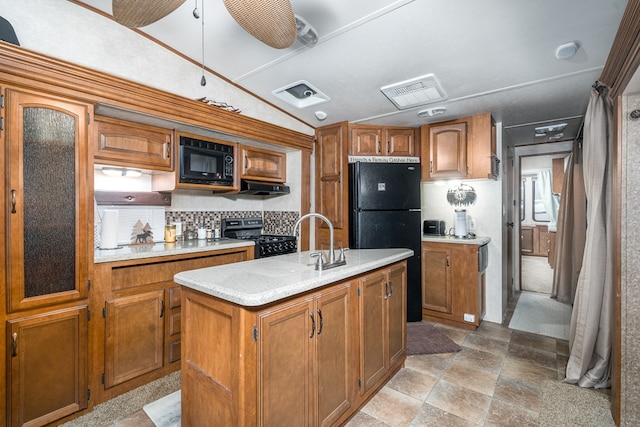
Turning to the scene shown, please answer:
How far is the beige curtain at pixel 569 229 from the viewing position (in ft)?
12.8

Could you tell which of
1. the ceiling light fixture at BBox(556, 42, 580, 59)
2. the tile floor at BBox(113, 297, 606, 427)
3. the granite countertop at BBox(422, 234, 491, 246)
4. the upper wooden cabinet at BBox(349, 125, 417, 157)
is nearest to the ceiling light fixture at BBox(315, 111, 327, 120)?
the upper wooden cabinet at BBox(349, 125, 417, 157)

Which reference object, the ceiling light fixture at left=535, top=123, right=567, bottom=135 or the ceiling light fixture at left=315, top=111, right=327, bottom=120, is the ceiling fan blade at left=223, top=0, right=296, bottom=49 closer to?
the ceiling light fixture at left=315, top=111, right=327, bottom=120

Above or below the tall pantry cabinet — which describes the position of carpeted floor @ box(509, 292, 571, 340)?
below

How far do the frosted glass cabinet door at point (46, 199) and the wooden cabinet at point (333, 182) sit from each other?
7.80 feet

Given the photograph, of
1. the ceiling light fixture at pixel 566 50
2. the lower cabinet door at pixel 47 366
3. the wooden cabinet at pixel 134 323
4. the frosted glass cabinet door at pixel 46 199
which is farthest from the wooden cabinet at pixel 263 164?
the ceiling light fixture at pixel 566 50

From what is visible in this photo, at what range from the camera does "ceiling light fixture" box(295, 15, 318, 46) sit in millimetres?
2030

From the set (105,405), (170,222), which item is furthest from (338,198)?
(105,405)

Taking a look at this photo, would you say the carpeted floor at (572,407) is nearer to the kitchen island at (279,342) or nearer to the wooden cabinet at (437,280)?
the kitchen island at (279,342)

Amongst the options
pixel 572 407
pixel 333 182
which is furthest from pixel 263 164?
pixel 572 407

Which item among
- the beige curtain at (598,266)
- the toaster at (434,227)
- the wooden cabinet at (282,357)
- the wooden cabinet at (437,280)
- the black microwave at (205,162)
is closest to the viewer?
the wooden cabinet at (282,357)

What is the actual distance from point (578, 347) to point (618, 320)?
2.02 ft

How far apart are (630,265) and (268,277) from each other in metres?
2.06

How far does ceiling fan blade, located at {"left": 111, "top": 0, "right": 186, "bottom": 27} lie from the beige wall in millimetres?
2522

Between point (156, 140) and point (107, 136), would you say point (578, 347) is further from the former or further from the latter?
point (107, 136)
